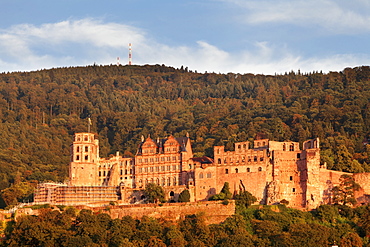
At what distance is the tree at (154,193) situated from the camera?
88875mm

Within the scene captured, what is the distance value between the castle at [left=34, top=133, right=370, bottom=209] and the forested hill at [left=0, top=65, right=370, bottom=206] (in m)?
8.01

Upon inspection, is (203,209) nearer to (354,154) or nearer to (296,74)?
(354,154)

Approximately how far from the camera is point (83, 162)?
98.2m

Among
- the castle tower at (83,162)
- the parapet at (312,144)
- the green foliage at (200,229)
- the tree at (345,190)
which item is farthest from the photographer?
the castle tower at (83,162)

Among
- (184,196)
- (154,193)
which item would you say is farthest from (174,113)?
(184,196)

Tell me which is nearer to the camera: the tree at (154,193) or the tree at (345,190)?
the tree at (345,190)

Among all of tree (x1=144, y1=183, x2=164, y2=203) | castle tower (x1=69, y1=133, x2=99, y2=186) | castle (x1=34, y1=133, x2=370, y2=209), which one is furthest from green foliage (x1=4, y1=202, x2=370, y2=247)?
castle tower (x1=69, y1=133, x2=99, y2=186)

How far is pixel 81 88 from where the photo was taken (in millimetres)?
182750

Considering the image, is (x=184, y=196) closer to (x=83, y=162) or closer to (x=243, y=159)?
(x=243, y=159)

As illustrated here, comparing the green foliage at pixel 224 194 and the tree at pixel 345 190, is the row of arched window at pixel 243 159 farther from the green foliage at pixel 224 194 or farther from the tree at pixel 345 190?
the tree at pixel 345 190

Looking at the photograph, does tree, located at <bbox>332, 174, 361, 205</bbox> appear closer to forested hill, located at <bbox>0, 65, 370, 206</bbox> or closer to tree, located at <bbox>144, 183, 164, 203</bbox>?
forested hill, located at <bbox>0, 65, 370, 206</bbox>

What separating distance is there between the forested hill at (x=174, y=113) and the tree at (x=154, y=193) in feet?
66.4

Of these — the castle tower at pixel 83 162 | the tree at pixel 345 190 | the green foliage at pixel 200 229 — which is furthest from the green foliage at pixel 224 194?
the castle tower at pixel 83 162

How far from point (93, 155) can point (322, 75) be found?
82.1 meters
